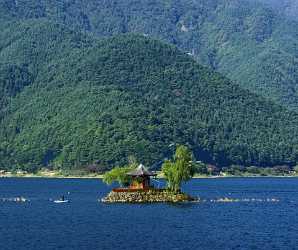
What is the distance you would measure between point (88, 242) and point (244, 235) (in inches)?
828

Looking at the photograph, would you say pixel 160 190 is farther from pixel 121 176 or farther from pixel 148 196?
pixel 121 176

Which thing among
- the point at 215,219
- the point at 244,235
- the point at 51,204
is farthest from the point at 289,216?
the point at 51,204

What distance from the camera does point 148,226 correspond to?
133 m

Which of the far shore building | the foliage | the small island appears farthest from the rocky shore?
the foliage

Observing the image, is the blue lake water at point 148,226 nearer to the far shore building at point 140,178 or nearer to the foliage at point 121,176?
the foliage at point 121,176

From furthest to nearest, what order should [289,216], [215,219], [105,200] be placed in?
[105,200] < [289,216] < [215,219]

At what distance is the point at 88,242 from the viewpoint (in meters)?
114

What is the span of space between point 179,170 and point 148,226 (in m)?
42.2

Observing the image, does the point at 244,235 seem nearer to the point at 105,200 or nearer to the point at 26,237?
the point at 26,237

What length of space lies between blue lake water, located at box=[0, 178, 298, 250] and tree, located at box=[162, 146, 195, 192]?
5.27m

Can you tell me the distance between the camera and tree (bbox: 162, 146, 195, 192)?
174 meters

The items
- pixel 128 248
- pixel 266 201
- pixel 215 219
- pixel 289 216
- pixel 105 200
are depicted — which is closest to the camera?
pixel 128 248

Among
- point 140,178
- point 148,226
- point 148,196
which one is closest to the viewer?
point 148,226

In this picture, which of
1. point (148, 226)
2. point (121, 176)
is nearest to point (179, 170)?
point (121, 176)
